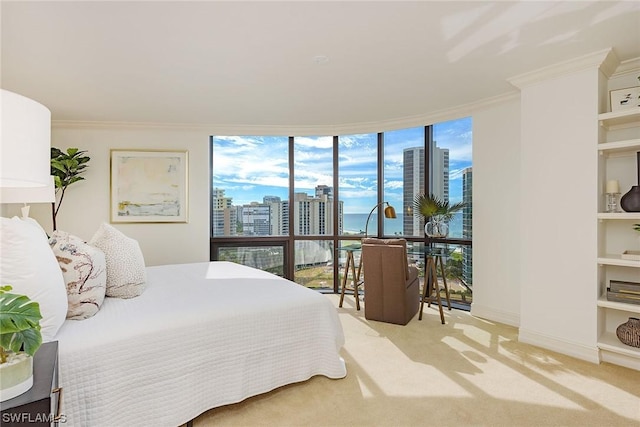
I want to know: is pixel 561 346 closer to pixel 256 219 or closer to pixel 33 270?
pixel 33 270

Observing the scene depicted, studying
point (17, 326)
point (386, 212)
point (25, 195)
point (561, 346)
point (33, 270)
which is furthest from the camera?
point (386, 212)

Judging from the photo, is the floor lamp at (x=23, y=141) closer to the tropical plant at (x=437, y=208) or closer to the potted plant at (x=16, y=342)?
the potted plant at (x=16, y=342)

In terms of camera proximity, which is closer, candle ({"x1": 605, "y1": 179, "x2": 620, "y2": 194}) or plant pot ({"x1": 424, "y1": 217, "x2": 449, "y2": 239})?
candle ({"x1": 605, "y1": 179, "x2": 620, "y2": 194})

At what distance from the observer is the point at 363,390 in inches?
89.2

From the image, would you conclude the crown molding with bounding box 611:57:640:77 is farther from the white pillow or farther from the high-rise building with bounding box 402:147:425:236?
the white pillow

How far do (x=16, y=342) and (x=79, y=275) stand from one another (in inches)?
36.1

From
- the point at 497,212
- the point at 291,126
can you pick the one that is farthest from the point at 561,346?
the point at 291,126

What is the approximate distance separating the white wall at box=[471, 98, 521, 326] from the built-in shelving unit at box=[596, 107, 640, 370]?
78cm

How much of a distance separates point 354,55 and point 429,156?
7.44 ft

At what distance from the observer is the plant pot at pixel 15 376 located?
3.10 feet

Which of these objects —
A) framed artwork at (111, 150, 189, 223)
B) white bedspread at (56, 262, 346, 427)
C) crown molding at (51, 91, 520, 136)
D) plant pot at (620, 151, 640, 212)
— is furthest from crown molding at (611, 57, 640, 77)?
framed artwork at (111, 150, 189, 223)

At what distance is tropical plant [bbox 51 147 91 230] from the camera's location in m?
4.11

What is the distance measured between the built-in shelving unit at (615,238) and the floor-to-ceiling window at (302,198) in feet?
7.53

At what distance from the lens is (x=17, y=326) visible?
950 millimetres
